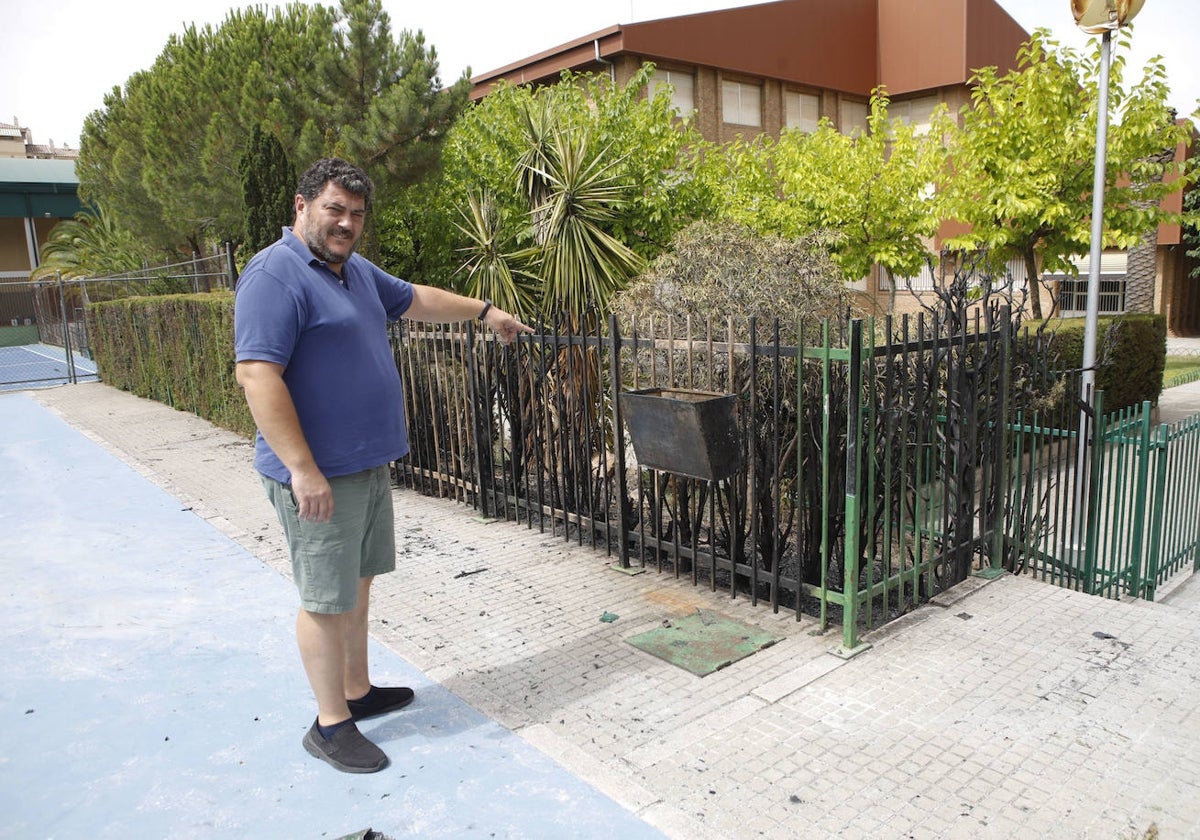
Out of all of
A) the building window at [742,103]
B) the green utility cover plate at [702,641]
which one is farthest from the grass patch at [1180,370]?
the green utility cover plate at [702,641]

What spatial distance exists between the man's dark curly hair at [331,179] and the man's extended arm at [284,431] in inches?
27.9

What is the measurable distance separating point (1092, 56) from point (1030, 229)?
2.17 metres

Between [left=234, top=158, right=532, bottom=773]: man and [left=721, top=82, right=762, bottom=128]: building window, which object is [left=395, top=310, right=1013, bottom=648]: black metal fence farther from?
[left=721, top=82, right=762, bottom=128]: building window

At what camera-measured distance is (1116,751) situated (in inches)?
127

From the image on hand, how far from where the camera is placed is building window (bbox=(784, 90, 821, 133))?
26.2 metres

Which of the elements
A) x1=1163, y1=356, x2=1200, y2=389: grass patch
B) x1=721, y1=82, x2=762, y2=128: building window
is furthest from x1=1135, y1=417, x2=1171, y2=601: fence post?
x1=721, y1=82, x2=762, y2=128: building window

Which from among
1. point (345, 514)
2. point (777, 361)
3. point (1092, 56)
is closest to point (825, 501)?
point (777, 361)

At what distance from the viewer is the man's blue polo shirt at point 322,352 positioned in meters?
2.96

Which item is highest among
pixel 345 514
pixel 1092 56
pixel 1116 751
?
pixel 1092 56

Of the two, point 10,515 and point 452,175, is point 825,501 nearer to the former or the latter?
point 10,515

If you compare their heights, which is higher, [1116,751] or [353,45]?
[353,45]

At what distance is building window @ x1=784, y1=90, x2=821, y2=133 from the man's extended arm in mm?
25432

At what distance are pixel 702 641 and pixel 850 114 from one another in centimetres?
2749

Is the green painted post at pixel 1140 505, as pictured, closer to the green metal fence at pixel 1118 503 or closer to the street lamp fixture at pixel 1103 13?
the green metal fence at pixel 1118 503
